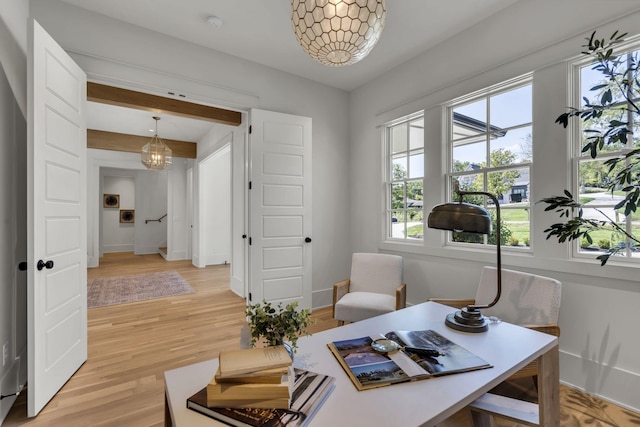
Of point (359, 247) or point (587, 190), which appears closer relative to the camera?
point (587, 190)

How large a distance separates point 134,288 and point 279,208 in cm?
317

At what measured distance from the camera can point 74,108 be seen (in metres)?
2.31

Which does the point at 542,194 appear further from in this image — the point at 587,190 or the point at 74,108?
the point at 74,108

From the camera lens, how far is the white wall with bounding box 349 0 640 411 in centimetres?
193

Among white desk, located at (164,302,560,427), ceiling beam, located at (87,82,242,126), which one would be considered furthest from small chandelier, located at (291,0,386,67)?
ceiling beam, located at (87,82,242,126)

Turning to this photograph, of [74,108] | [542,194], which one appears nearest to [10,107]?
[74,108]

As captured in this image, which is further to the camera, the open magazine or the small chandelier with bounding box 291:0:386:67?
the small chandelier with bounding box 291:0:386:67

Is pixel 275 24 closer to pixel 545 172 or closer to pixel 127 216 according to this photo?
pixel 545 172

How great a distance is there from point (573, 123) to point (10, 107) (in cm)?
380

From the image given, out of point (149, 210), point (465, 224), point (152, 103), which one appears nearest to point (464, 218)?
point (465, 224)

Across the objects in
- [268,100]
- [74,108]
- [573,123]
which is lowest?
[573,123]

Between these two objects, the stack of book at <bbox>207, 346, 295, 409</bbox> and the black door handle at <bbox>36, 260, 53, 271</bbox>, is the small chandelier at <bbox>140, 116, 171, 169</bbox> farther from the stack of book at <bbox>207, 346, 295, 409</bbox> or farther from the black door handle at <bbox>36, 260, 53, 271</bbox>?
the stack of book at <bbox>207, 346, 295, 409</bbox>

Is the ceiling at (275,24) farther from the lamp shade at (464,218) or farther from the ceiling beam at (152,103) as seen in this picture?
the lamp shade at (464,218)

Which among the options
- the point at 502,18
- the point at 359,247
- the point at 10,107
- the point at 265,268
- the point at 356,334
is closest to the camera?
the point at 356,334
